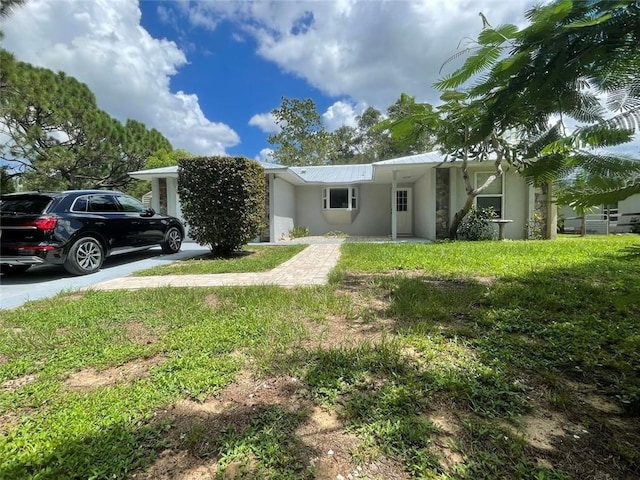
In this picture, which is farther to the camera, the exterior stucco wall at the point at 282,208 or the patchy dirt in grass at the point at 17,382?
the exterior stucco wall at the point at 282,208

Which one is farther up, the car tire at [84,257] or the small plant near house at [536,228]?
the small plant near house at [536,228]

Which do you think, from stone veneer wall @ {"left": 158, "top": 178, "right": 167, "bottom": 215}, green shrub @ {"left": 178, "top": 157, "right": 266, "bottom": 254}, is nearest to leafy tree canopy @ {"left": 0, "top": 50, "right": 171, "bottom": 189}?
stone veneer wall @ {"left": 158, "top": 178, "right": 167, "bottom": 215}

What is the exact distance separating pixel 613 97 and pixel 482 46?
68 cm

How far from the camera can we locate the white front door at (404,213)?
52.3 ft

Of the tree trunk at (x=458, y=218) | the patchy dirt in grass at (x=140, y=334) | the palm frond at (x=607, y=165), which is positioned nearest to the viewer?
the palm frond at (x=607, y=165)

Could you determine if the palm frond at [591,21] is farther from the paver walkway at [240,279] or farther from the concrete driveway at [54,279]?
the concrete driveway at [54,279]

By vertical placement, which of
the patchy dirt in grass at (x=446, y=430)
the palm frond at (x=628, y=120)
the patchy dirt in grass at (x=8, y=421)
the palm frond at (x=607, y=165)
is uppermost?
the palm frond at (x=628, y=120)

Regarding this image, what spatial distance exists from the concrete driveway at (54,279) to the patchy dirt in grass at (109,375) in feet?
10.5

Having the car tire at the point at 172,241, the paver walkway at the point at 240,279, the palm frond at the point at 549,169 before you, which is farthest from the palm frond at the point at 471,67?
the car tire at the point at 172,241

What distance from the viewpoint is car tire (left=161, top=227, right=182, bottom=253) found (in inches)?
368

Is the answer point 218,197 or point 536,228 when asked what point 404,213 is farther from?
point 218,197

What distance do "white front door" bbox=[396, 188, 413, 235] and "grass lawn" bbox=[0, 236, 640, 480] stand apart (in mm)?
11347

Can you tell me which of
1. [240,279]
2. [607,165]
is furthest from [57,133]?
[607,165]

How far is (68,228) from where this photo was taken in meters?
6.23
